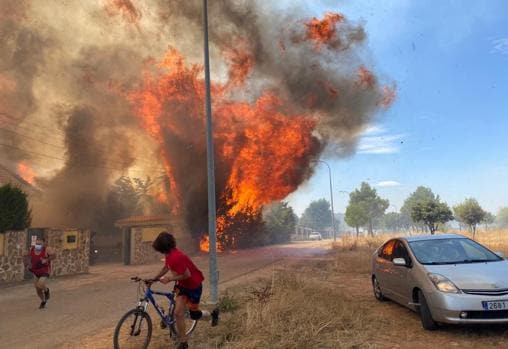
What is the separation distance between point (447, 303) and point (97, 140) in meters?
35.0

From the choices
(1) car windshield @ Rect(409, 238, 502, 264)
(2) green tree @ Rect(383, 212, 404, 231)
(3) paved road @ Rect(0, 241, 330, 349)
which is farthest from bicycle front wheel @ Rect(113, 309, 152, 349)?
(2) green tree @ Rect(383, 212, 404, 231)

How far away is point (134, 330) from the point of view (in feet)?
16.8

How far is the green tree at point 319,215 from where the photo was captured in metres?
135

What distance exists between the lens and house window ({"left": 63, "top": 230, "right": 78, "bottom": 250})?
17297mm

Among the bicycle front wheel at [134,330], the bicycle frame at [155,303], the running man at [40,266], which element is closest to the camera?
the bicycle front wheel at [134,330]

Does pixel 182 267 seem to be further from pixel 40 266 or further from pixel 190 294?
pixel 40 266

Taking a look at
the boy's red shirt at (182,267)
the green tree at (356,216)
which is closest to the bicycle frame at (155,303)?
the boy's red shirt at (182,267)

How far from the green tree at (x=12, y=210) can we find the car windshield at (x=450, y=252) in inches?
566

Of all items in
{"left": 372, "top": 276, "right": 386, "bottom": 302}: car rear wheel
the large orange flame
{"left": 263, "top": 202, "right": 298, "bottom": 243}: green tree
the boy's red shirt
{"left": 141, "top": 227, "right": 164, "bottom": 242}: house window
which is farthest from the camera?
{"left": 263, "top": 202, "right": 298, "bottom": 243}: green tree

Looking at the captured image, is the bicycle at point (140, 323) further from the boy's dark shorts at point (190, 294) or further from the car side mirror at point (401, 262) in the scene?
the car side mirror at point (401, 262)

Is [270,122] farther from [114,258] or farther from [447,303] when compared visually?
[447,303]

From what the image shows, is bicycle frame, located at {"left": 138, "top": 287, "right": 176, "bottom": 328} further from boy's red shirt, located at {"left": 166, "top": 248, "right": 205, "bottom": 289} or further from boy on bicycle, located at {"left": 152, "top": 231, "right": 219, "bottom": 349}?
boy's red shirt, located at {"left": 166, "top": 248, "right": 205, "bottom": 289}

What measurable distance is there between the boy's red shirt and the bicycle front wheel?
0.74 meters

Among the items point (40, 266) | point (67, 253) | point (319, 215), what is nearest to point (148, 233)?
A: point (67, 253)
